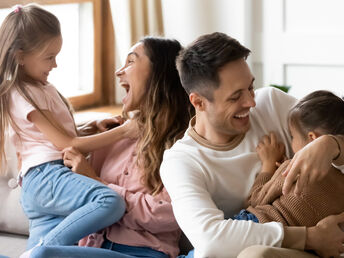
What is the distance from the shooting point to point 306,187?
1828 mm

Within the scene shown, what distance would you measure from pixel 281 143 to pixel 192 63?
365 mm

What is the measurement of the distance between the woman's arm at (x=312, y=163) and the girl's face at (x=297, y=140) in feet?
0.45

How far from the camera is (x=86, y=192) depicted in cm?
222

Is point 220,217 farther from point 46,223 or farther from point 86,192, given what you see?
point 46,223

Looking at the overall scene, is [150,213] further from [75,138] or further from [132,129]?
[75,138]

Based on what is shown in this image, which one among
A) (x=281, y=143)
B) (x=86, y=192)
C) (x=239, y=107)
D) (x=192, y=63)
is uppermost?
(x=192, y=63)

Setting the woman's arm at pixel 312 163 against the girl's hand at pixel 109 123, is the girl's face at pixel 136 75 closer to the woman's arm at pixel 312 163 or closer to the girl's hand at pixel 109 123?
the girl's hand at pixel 109 123

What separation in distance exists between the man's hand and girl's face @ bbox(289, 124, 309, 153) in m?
0.24

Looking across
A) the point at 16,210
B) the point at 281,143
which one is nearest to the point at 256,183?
the point at 281,143

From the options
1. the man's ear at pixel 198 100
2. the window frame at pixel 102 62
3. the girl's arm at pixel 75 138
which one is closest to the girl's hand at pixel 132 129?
the girl's arm at pixel 75 138

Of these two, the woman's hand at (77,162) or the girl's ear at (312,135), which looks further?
the woman's hand at (77,162)

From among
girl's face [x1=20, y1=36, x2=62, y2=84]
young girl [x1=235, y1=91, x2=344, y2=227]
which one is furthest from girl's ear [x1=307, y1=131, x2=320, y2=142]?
girl's face [x1=20, y1=36, x2=62, y2=84]

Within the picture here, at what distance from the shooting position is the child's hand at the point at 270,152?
1992 mm

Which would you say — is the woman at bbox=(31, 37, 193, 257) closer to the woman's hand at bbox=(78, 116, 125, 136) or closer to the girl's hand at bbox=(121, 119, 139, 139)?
the girl's hand at bbox=(121, 119, 139, 139)
